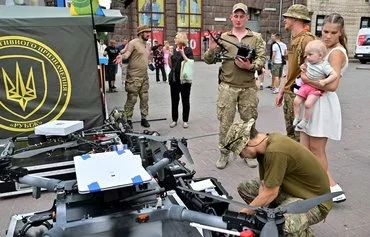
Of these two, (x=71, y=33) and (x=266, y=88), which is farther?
(x=266, y=88)

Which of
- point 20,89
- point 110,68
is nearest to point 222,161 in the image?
point 20,89

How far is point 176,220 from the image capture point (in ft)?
6.45

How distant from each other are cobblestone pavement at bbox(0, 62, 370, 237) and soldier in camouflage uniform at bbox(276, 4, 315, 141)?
2.92 feet

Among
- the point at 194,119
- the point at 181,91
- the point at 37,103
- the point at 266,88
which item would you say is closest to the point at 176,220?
the point at 37,103

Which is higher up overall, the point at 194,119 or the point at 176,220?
the point at 176,220

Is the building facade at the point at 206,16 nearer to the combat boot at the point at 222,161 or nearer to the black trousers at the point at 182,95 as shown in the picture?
the black trousers at the point at 182,95

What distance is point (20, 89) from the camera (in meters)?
4.90

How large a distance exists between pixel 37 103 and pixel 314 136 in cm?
373

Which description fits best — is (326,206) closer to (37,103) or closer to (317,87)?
(317,87)

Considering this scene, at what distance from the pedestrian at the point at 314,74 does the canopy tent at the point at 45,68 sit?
117 inches

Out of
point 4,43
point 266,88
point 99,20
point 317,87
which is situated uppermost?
point 99,20

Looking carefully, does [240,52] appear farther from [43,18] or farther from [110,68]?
[110,68]

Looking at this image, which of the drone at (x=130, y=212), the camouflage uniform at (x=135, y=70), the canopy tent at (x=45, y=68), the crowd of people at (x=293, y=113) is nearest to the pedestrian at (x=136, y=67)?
the camouflage uniform at (x=135, y=70)

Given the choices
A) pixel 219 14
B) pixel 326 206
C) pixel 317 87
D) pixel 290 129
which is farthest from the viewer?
pixel 219 14
